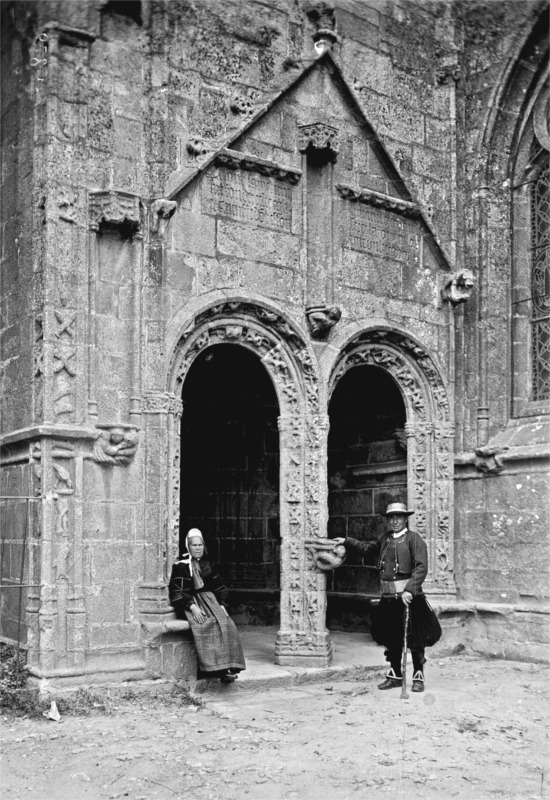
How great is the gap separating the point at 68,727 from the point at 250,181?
545 centimetres

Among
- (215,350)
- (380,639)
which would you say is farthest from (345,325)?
(380,639)

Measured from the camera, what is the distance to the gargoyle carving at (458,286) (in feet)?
37.3

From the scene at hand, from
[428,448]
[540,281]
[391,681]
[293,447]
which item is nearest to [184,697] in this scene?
[391,681]

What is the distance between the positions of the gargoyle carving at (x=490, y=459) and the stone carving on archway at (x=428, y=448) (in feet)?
1.15

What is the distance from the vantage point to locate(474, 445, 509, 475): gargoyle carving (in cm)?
1113

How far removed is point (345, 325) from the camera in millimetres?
10586

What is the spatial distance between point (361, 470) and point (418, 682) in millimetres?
3756

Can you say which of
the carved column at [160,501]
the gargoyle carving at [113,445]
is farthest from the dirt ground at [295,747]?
the gargoyle carving at [113,445]

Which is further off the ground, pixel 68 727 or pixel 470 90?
pixel 470 90

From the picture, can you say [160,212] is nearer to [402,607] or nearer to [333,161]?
[333,161]

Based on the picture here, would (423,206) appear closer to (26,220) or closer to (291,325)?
(291,325)

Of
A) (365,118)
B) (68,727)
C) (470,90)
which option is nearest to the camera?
(68,727)

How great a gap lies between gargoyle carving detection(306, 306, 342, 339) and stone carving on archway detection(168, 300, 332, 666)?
0.18 meters

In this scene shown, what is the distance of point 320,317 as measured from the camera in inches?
402
